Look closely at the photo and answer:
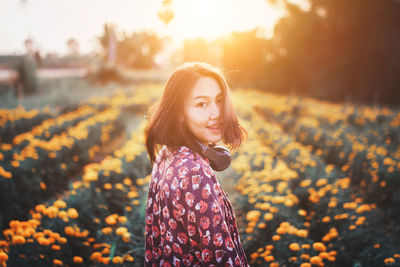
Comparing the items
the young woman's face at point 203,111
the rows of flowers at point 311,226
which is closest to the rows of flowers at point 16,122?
the rows of flowers at point 311,226

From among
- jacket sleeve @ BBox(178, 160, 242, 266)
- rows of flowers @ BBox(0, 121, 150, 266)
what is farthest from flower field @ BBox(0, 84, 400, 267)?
jacket sleeve @ BBox(178, 160, 242, 266)

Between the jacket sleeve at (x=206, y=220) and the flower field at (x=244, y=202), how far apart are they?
1.08 m

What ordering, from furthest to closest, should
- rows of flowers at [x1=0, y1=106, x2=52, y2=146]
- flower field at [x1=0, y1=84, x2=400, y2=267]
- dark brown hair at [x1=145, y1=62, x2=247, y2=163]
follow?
rows of flowers at [x1=0, y1=106, x2=52, y2=146], flower field at [x1=0, y1=84, x2=400, y2=267], dark brown hair at [x1=145, y1=62, x2=247, y2=163]

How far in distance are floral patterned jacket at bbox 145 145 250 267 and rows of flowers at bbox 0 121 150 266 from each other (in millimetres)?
948

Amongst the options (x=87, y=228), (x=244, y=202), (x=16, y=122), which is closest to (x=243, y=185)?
(x=244, y=202)

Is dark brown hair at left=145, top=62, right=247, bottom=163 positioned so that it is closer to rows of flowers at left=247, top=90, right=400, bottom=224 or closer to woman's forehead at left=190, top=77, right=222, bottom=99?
woman's forehead at left=190, top=77, right=222, bottom=99

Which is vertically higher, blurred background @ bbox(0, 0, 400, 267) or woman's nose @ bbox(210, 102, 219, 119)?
woman's nose @ bbox(210, 102, 219, 119)

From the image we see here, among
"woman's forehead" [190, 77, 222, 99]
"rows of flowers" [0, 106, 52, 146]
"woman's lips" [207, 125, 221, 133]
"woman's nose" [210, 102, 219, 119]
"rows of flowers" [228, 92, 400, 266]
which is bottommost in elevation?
"rows of flowers" [228, 92, 400, 266]

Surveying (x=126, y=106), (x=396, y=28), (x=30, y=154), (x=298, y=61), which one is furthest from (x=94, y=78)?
(x=396, y=28)

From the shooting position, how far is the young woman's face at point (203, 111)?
3.84ft

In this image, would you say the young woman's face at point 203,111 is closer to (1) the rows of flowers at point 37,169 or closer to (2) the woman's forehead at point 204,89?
(2) the woman's forehead at point 204,89

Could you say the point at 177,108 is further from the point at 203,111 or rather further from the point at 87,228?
the point at 87,228

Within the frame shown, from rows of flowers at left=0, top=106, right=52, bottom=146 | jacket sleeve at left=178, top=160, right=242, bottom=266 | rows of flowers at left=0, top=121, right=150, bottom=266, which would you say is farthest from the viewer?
rows of flowers at left=0, top=106, right=52, bottom=146

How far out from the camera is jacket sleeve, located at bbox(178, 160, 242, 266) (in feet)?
3.29
